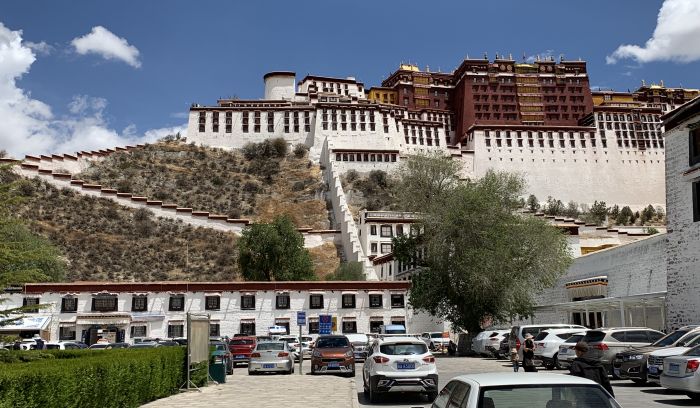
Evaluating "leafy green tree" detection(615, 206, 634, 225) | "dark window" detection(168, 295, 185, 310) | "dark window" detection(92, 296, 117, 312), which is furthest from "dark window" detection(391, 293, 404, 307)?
"leafy green tree" detection(615, 206, 634, 225)

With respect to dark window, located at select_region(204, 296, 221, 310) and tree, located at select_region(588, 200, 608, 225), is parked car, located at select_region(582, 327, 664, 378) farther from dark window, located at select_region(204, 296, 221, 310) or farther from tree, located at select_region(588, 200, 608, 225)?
tree, located at select_region(588, 200, 608, 225)

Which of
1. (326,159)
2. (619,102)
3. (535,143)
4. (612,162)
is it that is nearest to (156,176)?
(326,159)

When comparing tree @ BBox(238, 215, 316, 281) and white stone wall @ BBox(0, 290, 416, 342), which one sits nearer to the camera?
white stone wall @ BBox(0, 290, 416, 342)

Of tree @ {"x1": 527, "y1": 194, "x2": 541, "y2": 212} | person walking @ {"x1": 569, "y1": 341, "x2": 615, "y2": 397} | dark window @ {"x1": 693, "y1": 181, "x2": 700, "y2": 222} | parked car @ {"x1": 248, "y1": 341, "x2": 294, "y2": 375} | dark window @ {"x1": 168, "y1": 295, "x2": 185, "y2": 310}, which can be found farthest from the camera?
tree @ {"x1": 527, "y1": 194, "x2": 541, "y2": 212}

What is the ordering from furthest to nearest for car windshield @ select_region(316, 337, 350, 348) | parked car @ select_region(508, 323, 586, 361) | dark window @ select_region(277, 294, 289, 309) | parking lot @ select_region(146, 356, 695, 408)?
dark window @ select_region(277, 294, 289, 309) < parked car @ select_region(508, 323, 586, 361) < car windshield @ select_region(316, 337, 350, 348) < parking lot @ select_region(146, 356, 695, 408)

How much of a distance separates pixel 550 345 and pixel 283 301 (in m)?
24.1

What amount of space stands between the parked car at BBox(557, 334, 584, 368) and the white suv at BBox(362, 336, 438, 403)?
8.38 m

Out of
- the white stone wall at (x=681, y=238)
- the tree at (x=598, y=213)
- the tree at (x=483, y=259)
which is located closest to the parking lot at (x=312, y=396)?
the white stone wall at (x=681, y=238)

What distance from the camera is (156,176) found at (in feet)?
314

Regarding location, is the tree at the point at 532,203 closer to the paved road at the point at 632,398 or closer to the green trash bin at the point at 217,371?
the paved road at the point at 632,398

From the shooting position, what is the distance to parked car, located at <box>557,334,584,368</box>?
22641 millimetres

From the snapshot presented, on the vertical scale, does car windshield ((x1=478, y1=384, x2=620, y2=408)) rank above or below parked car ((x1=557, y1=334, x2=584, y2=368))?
above

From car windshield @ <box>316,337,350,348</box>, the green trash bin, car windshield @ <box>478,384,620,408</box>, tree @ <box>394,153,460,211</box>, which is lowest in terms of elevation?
the green trash bin

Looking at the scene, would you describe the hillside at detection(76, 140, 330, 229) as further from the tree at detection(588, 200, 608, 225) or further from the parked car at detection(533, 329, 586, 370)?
the parked car at detection(533, 329, 586, 370)
